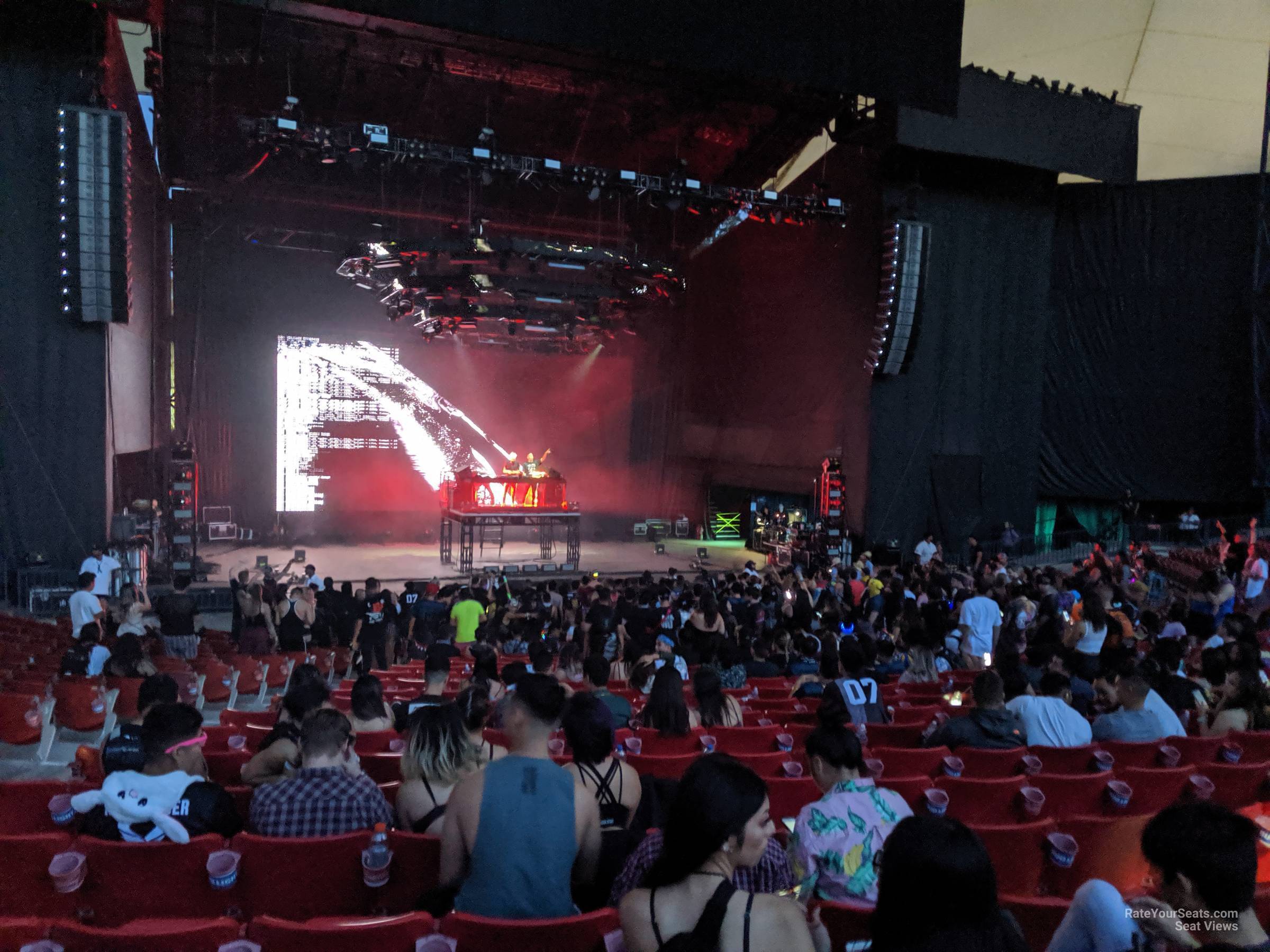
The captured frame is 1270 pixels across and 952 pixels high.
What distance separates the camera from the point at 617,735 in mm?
4000

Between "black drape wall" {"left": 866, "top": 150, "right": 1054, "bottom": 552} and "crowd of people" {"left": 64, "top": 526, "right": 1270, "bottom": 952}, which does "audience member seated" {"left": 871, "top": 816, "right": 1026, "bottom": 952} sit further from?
"black drape wall" {"left": 866, "top": 150, "right": 1054, "bottom": 552}

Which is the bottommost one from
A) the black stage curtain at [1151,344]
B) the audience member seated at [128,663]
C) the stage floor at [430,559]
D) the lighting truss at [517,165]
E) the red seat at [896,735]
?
the stage floor at [430,559]

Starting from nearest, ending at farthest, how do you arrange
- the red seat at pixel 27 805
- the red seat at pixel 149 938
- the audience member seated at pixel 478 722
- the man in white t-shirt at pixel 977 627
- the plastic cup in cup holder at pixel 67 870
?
the red seat at pixel 149 938, the plastic cup in cup holder at pixel 67 870, the red seat at pixel 27 805, the audience member seated at pixel 478 722, the man in white t-shirt at pixel 977 627

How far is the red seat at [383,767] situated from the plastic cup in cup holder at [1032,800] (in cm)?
262

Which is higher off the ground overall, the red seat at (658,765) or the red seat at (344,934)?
the red seat at (344,934)

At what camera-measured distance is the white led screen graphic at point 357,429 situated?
20875mm

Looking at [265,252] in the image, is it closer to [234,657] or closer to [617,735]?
[234,657]

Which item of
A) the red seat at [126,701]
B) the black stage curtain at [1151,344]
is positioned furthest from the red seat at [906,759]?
the black stage curtain at [1151,344]

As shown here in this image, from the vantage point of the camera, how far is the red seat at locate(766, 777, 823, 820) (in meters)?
3.38

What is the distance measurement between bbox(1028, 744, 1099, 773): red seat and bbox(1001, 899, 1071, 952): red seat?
77.5 inches

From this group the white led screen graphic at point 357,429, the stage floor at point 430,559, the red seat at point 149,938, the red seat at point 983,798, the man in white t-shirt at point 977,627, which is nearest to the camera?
the red seat at point 149,938

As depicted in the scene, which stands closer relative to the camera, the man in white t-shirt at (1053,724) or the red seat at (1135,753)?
the red seat at (1135,753)

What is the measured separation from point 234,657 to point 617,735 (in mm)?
4724

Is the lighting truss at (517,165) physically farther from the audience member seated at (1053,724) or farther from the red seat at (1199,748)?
the red seat at (1199,748)
